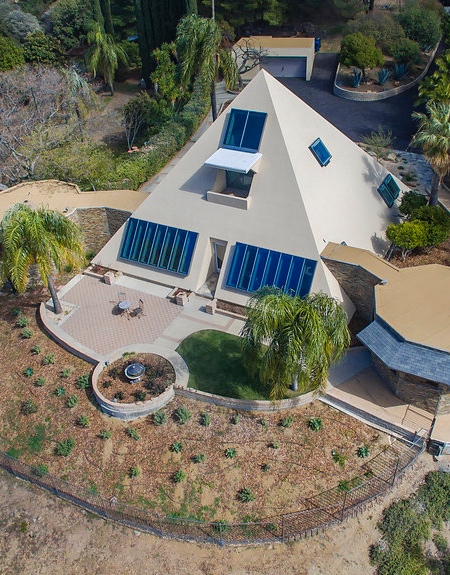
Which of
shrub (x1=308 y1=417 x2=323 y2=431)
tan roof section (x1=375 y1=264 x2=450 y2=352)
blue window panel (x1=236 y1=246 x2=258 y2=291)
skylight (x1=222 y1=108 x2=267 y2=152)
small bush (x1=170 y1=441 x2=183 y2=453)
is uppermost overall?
skylight (x1=222 y1=108 x2=267 y2=152)

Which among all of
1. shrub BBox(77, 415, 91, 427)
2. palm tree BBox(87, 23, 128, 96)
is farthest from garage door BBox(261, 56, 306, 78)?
shrub BBox(77, 415, 91, 427)

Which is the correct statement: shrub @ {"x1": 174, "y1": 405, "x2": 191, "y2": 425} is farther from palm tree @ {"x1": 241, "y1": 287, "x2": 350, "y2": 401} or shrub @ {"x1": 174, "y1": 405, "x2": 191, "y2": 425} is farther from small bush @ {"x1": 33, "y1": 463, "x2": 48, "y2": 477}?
small bush @ {"x1": 33, "y1": 463, "x2": 48, "y2": 477}

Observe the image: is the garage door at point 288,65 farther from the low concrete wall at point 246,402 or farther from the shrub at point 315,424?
the shrub at point 315,424

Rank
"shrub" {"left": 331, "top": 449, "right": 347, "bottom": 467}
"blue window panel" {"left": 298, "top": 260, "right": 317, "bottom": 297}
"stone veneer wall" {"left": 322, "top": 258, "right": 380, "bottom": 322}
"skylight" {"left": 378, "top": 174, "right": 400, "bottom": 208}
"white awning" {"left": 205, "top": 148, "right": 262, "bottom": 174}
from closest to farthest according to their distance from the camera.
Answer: "shrub" {"left": 331, "top": 449, "right": 347, "bottom": 467} → "white awning" {"left": 205, "top": 148, "right": 262, "bottom": 174} → "stone veneer wall" {"left": 322, "top": 258, "right": 380, "bottom": 322} → "blue window panel" {"left": 298, "top": 260, "right": 317, "bottom": 297} → "skylight" {"left": 378, "top": 174, "right": 400, "bottom": 208}

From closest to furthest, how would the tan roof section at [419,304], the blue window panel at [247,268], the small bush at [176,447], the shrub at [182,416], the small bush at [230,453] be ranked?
the small bush at [230,453], the small bush at [176,447], the tan roof section at [419,304], the shrub at [182,416], the blue window panel at [247,268]

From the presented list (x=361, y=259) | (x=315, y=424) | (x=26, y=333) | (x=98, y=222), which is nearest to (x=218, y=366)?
(x=315, y=424)

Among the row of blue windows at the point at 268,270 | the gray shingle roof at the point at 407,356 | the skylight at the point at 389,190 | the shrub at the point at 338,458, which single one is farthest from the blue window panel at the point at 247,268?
the skylight at the point at 389,190

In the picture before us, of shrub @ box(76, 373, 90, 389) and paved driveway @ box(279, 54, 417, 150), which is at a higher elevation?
paved driveway @ box(279, 54, 417, 150)
